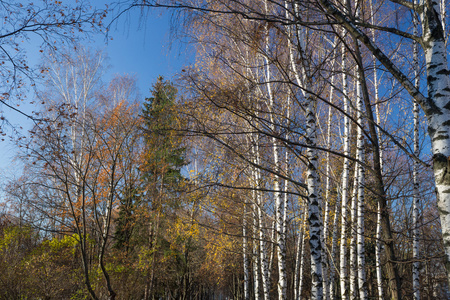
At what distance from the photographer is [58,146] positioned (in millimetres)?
5570

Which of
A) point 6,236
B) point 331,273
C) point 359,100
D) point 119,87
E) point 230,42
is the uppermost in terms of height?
point 119,87

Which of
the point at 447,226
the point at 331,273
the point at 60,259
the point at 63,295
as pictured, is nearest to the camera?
the point at 447,226

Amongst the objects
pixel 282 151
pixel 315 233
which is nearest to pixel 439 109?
pixel 315 233

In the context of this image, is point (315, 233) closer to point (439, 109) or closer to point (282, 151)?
point (439, 109)

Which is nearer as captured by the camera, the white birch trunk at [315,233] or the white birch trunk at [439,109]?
the white birch trunk at [439,109]

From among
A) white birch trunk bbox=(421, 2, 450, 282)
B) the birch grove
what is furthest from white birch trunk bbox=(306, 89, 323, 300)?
white birch trunk bbox=(421, 2, 450, 282)

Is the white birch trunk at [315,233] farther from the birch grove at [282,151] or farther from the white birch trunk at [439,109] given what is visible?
the white birch trunk at [439,109]

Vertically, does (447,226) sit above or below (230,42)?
below

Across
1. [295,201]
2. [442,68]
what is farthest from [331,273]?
[442,68]

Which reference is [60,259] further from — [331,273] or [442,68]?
[442,68]

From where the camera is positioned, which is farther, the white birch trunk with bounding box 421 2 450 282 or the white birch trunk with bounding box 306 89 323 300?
the white birch trunk with bounding box 306 89 323 300

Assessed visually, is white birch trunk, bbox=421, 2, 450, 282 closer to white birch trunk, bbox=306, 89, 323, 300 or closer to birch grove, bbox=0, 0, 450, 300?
birch grove, bbox=0, 0, 450, 300

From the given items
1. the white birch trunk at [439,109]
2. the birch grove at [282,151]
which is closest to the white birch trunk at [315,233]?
the birch grove at [282,151]

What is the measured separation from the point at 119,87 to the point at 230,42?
454 inches
